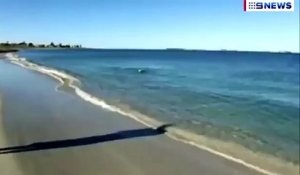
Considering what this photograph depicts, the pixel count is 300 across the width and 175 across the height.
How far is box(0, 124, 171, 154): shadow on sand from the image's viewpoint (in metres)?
10.1

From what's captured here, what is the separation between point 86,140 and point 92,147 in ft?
2.95

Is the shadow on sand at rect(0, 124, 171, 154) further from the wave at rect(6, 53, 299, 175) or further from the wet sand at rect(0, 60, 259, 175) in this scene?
the wave at rect(6, 53, 299, 175)

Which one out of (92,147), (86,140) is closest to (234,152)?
(92,147)

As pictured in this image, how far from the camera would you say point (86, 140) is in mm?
11398

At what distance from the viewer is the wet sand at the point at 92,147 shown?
28.6ft

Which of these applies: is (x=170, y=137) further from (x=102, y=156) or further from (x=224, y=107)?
(x=224, y=107)

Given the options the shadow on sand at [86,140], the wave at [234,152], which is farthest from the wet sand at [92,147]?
the wave at [234,152]

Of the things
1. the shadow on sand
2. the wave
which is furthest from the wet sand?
the wave

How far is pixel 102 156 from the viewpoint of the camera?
970cm

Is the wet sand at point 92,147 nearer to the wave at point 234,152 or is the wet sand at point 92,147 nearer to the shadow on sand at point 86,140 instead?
the shadow on sand at point 86,140

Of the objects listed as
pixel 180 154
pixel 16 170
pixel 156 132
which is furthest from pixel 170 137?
pixel 16 170

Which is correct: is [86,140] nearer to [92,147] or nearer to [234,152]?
[92,147]

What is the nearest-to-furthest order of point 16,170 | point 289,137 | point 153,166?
point 16,170 → point 153,166 → point 289,137

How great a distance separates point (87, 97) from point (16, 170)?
12.8m
